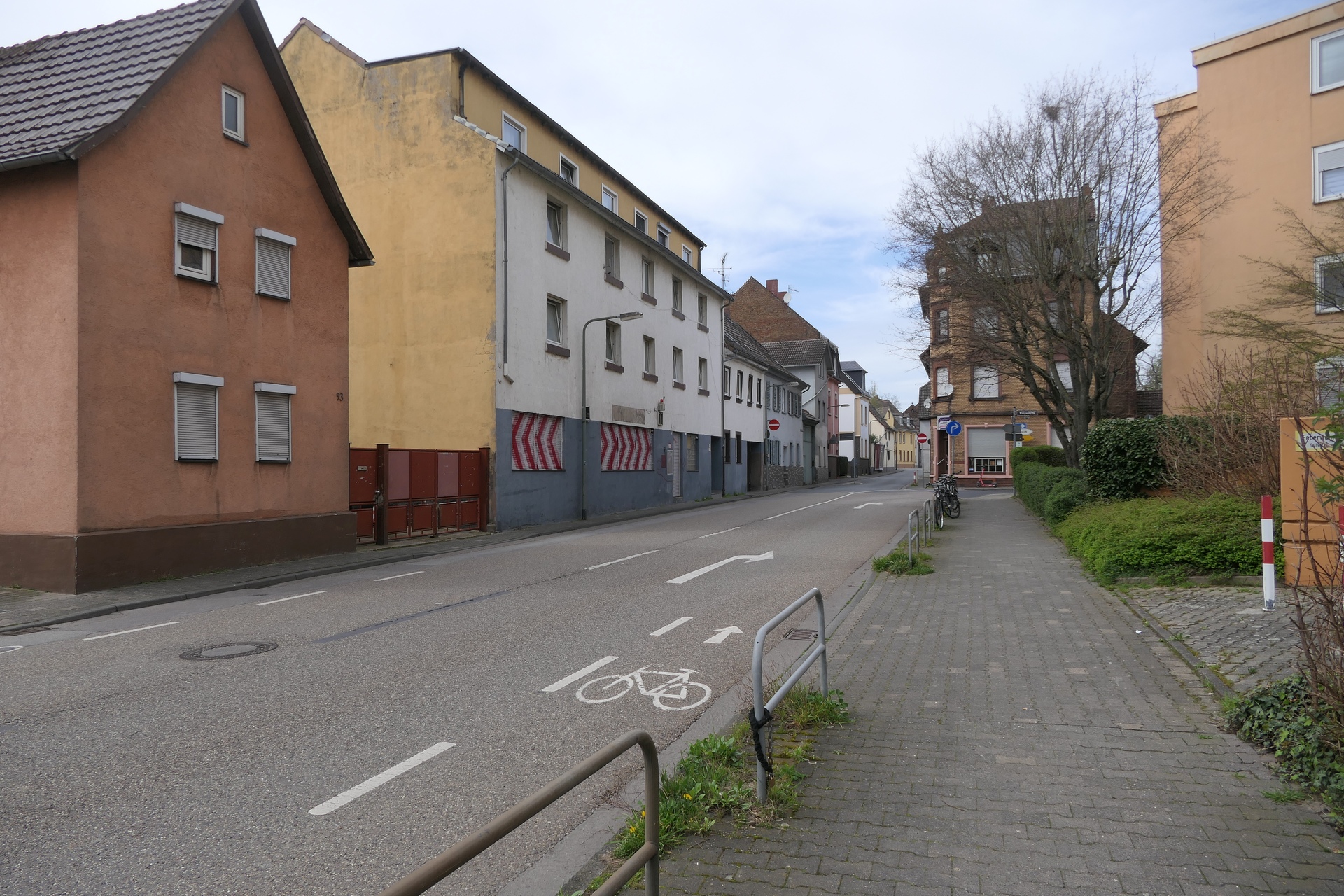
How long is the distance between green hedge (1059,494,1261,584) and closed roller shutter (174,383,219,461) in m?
12.7

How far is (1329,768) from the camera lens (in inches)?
163

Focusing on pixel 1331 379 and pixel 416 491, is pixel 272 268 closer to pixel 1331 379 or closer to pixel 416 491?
pixel 416 491

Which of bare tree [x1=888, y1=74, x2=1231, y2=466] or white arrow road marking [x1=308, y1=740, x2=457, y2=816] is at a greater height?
bare tree [x1=888, y1=74, x2=1231, y2=466]

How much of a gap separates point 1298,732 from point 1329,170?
22.4 m

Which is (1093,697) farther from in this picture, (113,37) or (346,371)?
(113,37)

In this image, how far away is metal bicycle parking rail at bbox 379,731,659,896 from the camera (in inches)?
73.4

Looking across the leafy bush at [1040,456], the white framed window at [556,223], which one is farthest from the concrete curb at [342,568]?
the leafy bush at [1040,456]

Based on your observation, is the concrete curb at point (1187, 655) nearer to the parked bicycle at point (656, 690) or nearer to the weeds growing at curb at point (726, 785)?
the weeds growing at curb at point (726, 785)

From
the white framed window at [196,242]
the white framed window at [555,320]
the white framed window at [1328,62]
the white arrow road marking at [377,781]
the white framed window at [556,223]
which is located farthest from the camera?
the white framed window at [556,223]

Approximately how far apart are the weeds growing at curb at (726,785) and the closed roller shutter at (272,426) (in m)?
11.9

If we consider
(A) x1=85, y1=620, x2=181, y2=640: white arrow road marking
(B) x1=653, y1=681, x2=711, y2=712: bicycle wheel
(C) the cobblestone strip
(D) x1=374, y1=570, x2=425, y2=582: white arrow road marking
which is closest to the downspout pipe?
(D) x1=374, y1=570, x2=425, y2=582: white arrow road marking

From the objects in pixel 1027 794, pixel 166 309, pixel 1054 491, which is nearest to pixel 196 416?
pixel 166 309

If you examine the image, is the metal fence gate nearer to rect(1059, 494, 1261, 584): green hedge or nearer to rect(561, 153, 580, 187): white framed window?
rect(561, 153, 580, 187): white framed window

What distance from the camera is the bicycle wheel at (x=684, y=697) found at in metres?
6.10
